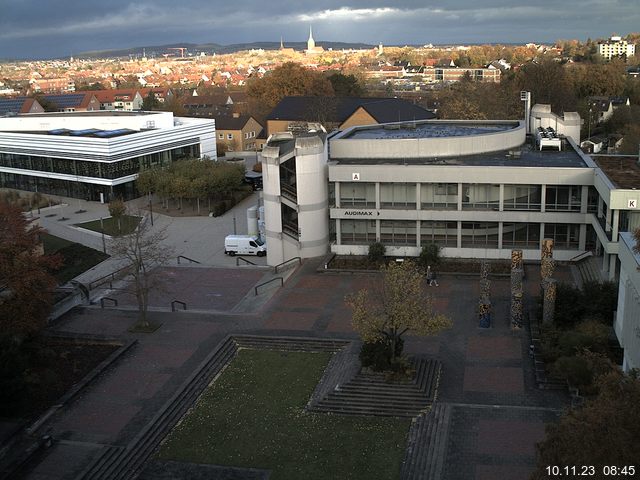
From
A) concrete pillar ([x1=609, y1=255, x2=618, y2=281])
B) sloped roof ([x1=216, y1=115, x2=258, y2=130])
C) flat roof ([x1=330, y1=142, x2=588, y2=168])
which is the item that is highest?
flat roof ([x1=330, y1=142, x2=588, y2=168])

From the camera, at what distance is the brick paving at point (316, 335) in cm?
2100

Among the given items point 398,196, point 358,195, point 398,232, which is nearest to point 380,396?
point 398,232

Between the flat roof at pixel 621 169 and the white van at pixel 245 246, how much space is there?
1959 centimetres

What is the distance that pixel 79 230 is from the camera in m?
51.0

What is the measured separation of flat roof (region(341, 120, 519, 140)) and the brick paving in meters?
11.8

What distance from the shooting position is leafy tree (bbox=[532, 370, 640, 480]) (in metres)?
12.1

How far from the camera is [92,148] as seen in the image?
60.9 m

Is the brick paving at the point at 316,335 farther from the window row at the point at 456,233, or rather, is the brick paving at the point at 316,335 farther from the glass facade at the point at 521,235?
the window row at the point at 456,233

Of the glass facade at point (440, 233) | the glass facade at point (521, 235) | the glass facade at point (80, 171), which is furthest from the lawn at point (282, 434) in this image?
the glass facade at point (80, 171)

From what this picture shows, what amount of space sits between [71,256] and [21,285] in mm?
18441

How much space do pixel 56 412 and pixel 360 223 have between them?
66.6ft

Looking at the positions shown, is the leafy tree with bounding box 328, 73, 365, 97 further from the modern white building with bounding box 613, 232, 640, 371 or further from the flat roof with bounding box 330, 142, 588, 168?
the modern white building with bounding box 613, 232, 640, 371

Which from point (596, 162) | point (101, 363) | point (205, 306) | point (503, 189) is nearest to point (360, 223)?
point (503, 189)

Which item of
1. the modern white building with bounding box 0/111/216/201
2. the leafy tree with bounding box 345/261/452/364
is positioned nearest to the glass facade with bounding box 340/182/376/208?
the leafy tree with bounding box 345/261/452/364
